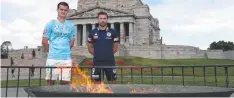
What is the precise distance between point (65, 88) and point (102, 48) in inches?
108

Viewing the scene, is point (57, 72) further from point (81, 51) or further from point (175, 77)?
point (81, 51)

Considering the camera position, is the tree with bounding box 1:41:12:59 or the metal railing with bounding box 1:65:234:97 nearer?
the metal railing with bounding box 1:65:234:97

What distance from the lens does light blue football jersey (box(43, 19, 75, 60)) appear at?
30.6ft

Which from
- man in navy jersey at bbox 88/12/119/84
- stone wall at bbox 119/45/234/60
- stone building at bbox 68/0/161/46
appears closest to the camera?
man in navy jersey at bbox 88/12/119/84

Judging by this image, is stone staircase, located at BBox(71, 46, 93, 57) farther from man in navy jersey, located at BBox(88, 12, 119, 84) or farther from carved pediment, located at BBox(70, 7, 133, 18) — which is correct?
man in navy jersey, located at BBox(88, 12, 119, 84)

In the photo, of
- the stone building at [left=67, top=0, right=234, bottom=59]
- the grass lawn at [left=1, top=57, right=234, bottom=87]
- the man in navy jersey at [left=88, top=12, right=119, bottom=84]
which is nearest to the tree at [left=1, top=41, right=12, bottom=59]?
the stone building at [left=67, top=0, right=234, bottom=59]

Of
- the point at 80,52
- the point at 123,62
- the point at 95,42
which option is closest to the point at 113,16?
the point at 80,52

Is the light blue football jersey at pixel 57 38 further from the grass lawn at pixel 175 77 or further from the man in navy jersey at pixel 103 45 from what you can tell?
the grass lawn at pixel 175 77

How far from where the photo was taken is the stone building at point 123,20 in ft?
240

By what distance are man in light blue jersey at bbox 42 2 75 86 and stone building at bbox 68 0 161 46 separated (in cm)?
6348

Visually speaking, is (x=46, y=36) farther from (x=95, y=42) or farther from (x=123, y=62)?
→ (x=123, y=62)

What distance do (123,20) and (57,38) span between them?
6375cm

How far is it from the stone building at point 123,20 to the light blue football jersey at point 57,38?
6349 centimetres

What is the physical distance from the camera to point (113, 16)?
73000 mm
